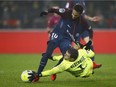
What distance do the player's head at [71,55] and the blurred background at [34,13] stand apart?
13621 millimetres

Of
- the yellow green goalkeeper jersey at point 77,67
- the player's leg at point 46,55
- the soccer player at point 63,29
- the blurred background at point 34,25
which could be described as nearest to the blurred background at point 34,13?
the blurred background at point 34,25

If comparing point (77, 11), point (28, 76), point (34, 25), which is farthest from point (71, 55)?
point (34, 25)

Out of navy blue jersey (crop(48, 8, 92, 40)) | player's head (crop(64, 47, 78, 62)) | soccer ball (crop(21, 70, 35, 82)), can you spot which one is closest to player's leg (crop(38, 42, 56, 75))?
navy blue jersey (crop(48, 8, 92, 40))

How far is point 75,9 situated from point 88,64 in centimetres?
149

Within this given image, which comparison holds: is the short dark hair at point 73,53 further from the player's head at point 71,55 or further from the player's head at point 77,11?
the player's head at point 77,11

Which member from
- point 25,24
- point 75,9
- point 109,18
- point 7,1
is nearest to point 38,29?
point 25,24

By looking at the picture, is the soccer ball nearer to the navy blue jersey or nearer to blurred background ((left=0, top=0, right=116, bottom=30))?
the navy blue jersey

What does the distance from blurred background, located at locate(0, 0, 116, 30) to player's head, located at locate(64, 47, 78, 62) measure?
13.6 meters

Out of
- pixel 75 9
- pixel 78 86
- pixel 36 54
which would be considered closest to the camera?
pixel 78 86

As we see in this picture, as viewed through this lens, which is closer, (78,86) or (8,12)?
(78,86)

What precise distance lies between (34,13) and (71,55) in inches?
559

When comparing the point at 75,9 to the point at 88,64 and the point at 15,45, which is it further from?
the point at 15,45

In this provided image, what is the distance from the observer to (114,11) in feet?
80.7

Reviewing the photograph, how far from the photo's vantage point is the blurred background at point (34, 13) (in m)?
24.7
